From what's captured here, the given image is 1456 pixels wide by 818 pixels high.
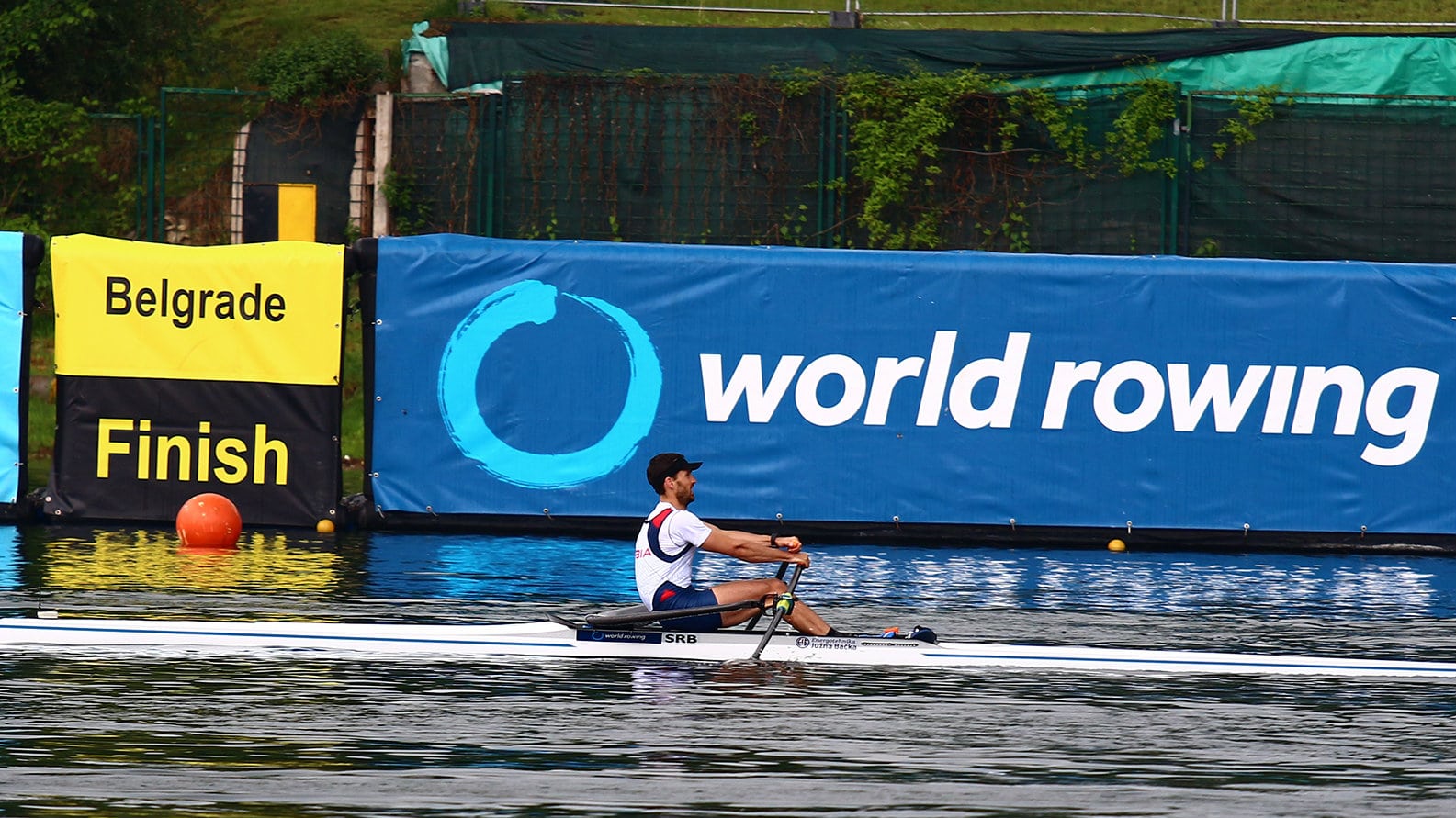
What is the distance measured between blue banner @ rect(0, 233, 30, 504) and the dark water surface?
230 centimetres

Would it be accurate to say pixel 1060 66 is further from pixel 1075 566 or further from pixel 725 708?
pixel 725 708

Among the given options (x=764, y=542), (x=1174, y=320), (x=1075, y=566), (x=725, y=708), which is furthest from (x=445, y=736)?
(x=1174, y=320)

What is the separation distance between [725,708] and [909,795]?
6.61 ft

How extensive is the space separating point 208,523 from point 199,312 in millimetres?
2308

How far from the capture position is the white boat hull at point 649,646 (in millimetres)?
11359

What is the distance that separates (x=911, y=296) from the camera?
17.0 m

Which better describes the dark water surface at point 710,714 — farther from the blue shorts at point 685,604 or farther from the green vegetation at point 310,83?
the green vegetation at point 310,83

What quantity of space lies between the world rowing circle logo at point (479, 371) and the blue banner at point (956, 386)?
0.7 inches

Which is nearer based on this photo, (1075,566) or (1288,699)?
(1288,699)

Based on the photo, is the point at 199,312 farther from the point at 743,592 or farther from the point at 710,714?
the point at 710,714

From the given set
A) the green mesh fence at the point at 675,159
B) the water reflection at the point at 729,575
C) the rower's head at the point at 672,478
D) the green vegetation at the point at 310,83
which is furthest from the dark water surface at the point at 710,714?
the green mesh fence at the point at 675,159

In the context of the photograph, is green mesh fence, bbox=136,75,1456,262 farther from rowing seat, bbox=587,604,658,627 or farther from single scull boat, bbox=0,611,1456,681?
rowing seat, bbox=587,604,658,627

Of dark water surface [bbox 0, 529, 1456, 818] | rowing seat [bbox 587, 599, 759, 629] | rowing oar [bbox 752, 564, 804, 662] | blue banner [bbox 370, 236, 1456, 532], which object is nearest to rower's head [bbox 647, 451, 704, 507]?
rowing seat [bbox 587, 599, 759, 629]

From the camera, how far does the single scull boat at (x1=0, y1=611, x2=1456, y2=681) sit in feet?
37.3
